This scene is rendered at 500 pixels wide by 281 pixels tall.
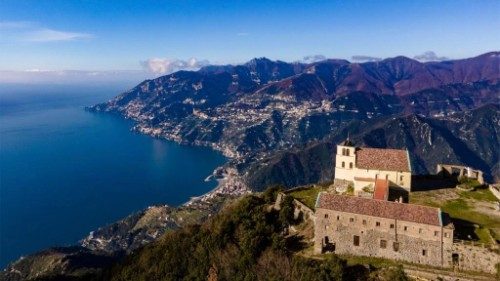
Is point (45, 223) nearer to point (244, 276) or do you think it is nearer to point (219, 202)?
point (219, 202)

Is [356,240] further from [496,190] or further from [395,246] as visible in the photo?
[496,190]

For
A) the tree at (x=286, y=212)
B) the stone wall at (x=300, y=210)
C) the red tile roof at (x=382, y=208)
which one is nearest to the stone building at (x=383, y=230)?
the red tile roof at (x=382, y=208)

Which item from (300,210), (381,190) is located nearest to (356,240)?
(381,190)

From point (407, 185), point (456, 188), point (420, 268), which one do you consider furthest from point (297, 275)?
point (456, 188)

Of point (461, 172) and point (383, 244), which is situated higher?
point (461, 172)

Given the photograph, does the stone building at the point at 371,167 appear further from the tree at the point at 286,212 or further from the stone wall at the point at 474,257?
the stone wall at the point at 474,257

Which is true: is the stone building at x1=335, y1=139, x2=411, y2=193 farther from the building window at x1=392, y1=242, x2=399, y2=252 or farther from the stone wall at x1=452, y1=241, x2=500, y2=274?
the stone wall at x1=452, y1=241, x2=500, y2=274
